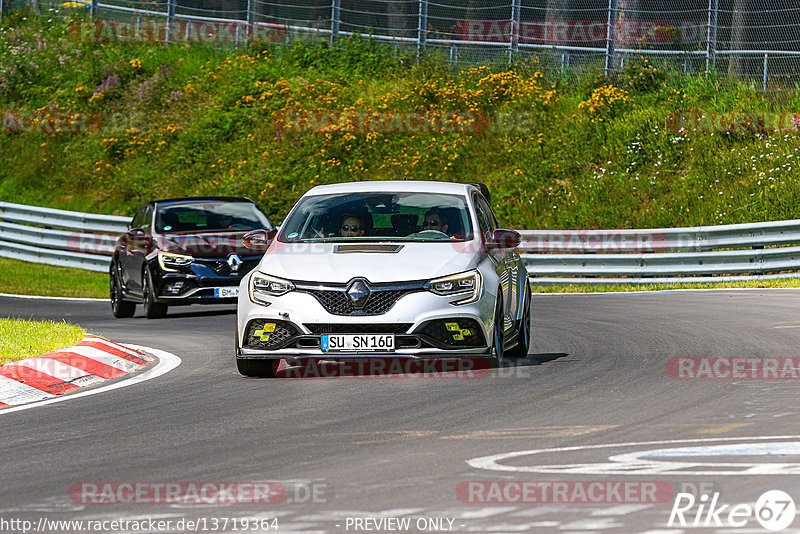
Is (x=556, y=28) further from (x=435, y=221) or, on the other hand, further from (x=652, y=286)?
(x=435, y=221)

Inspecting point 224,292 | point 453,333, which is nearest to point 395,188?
point 453,333

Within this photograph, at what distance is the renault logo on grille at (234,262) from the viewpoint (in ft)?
60.0

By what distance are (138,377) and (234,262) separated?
7.02 m

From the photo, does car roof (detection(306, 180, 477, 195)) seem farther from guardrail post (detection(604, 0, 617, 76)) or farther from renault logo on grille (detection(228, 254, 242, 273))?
guardrail post (detection(604, 0, 617, 76))

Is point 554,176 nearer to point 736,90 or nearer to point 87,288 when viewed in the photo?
point 736,90

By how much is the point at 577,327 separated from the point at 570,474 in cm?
899

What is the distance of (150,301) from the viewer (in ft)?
61.0

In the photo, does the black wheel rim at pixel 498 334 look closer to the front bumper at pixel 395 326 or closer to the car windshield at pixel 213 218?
the front bumper at pixel 395 326

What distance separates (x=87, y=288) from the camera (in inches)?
1006

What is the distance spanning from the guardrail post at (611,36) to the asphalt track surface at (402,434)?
20.5 meters

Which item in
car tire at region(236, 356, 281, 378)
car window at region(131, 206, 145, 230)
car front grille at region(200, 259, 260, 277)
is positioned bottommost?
car tire at region(236, 356, 281, 378)

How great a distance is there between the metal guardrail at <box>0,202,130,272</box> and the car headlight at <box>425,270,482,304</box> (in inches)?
707

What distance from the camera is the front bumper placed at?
34.1 feet

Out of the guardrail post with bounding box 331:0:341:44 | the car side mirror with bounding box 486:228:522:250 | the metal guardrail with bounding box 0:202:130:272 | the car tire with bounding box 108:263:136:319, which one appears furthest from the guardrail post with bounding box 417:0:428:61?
the car side mirror with bounding box 486:228:522:250
